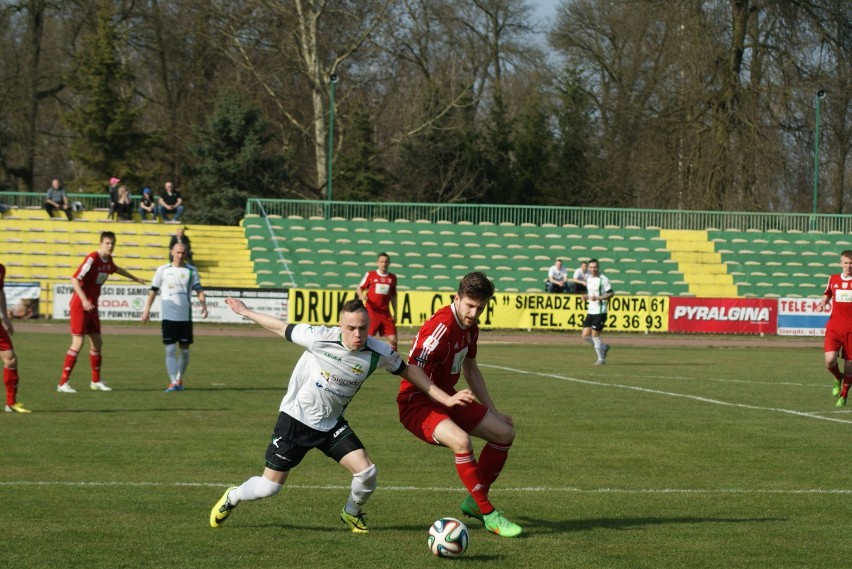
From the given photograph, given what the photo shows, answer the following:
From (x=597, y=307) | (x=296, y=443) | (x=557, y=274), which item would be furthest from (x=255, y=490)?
(x=557, y=274)

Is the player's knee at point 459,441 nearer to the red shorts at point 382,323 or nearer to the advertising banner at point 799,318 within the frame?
the red shorts at point 382,323

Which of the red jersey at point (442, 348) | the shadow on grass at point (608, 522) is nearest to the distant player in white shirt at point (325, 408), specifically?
the red jersey at point (442, 348)

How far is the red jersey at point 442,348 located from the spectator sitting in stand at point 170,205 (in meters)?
32.9

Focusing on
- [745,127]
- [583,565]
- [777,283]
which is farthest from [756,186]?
[583,565]

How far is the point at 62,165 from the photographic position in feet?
186

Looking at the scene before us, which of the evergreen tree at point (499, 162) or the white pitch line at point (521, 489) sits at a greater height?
the evergreen tree at point (499, 162)

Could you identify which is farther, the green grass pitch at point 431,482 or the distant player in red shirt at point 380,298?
the distant player in red shirt at point 380,298

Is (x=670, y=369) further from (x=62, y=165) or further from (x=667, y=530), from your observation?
(x=62, y=165)

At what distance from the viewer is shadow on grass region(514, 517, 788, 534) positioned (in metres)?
7.91

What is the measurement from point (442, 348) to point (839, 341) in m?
10.8

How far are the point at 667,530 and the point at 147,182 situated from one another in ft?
144

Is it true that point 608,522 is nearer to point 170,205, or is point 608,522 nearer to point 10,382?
point 10,382

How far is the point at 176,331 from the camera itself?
16.9m

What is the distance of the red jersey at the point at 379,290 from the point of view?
72.7 ft
